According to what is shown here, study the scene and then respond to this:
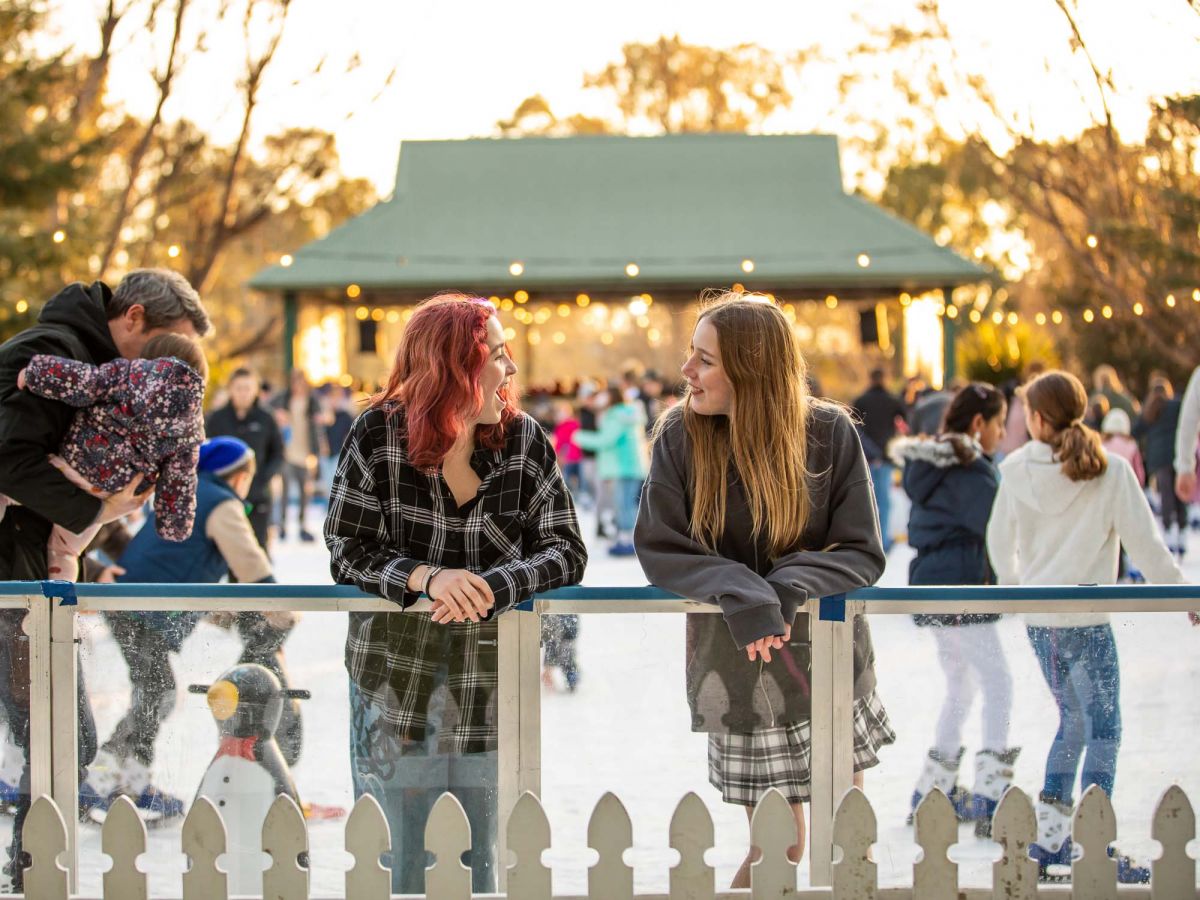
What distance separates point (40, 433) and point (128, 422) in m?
0.21

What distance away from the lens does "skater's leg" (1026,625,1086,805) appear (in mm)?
3398

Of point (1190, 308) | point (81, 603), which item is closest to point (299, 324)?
point (1190, 308)

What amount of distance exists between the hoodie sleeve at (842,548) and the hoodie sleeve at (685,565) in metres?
0.07

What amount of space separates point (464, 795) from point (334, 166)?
26.6 meters

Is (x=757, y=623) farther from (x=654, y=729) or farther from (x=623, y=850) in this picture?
(x=623, y=850)

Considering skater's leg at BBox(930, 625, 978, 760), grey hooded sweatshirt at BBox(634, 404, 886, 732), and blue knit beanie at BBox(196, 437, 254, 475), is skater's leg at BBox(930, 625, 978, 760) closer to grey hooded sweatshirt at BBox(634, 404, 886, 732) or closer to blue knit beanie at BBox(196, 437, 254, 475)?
grey hooded sweatshirt at BBox(634, 404, 886, 732)

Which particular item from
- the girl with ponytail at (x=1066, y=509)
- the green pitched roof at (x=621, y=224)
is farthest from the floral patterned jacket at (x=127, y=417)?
the green pitched roof at (x=621, y=224)

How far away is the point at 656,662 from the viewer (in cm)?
338

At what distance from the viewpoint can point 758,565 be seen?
343cm

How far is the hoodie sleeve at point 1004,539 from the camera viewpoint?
5.11 meters

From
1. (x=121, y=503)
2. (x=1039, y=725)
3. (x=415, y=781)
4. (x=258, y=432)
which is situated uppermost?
(x=258, y=432)

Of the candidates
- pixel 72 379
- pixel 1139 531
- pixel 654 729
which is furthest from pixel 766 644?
pixel 1139 531

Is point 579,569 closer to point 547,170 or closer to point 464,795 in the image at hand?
point 464,795

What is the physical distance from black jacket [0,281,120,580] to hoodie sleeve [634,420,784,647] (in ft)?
4.77
